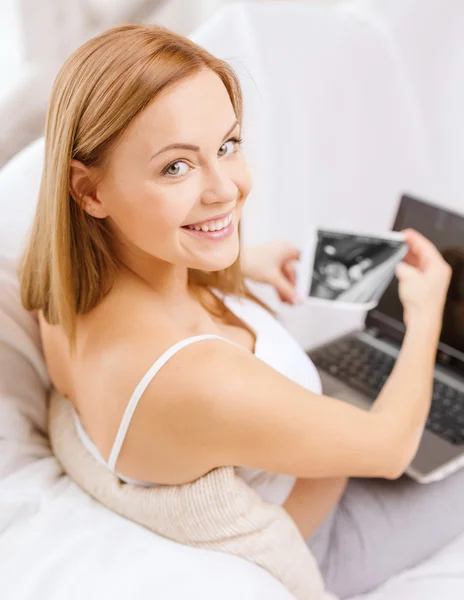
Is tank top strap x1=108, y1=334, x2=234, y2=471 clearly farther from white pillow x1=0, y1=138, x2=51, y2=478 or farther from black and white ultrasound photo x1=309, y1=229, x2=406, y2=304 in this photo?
black and white ultrasound photo x1=309, y1=229, x2=406, y2=304

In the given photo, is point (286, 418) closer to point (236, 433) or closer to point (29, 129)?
point (236, 433)

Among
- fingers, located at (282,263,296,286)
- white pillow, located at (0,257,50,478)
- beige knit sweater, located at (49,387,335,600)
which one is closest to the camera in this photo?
beige knit sweater, located at (49,387,335,600)

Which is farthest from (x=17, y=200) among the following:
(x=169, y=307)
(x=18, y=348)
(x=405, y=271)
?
(x=405, y=271)

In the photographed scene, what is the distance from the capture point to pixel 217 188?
63 centimetres

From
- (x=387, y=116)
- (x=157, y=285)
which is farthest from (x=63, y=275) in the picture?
(x=387, y=116)

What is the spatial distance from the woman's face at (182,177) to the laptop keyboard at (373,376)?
1.75 ft

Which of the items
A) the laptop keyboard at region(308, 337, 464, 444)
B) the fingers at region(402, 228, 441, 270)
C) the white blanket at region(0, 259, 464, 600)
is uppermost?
the fingers at region(402, 228, 441, 270)

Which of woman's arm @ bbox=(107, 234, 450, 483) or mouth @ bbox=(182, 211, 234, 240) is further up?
mouth @ bbox=(182, 211, 234, 240)

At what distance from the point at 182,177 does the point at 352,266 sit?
18.2 inches

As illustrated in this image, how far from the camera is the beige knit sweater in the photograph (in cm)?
72

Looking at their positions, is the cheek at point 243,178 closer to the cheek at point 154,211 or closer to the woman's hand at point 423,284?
the cheek at point 154,211

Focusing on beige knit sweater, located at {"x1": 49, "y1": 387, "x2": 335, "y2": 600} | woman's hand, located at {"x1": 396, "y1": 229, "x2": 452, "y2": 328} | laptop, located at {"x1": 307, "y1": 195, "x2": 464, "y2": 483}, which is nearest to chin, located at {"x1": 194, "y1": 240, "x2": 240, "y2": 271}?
beige knit sweater, located at {"x1": 49, "y1": 387, "x2": 335, "y2": 600}

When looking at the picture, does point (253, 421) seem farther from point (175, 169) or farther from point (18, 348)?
point (18, 348)

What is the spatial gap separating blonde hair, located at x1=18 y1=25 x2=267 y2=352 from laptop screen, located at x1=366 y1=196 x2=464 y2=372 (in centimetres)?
51
